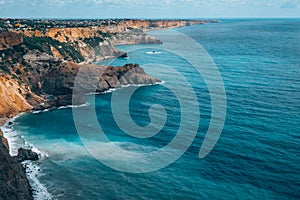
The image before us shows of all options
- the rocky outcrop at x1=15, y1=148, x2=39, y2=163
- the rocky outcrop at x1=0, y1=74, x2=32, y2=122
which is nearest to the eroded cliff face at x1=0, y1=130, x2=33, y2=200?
the rocky outcrop at x1=15, y1=148, x2=39, y2=163

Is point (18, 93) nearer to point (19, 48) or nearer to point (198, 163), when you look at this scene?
point (19, 48)

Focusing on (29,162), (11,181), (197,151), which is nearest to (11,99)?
(29,162)

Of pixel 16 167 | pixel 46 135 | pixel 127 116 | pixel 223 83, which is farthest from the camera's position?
pixel 223 83

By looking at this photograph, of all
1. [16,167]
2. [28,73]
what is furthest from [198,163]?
[28,73]

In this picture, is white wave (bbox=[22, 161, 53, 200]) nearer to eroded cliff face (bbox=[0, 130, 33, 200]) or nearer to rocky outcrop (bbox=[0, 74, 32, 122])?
eroded cliff face (bbox=[0, 130, 33, 200])

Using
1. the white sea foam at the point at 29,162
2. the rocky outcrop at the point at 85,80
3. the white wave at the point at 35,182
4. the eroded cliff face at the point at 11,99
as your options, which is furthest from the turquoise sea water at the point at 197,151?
the rocky outcrop at the point at 85,80

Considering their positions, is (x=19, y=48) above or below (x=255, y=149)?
above
